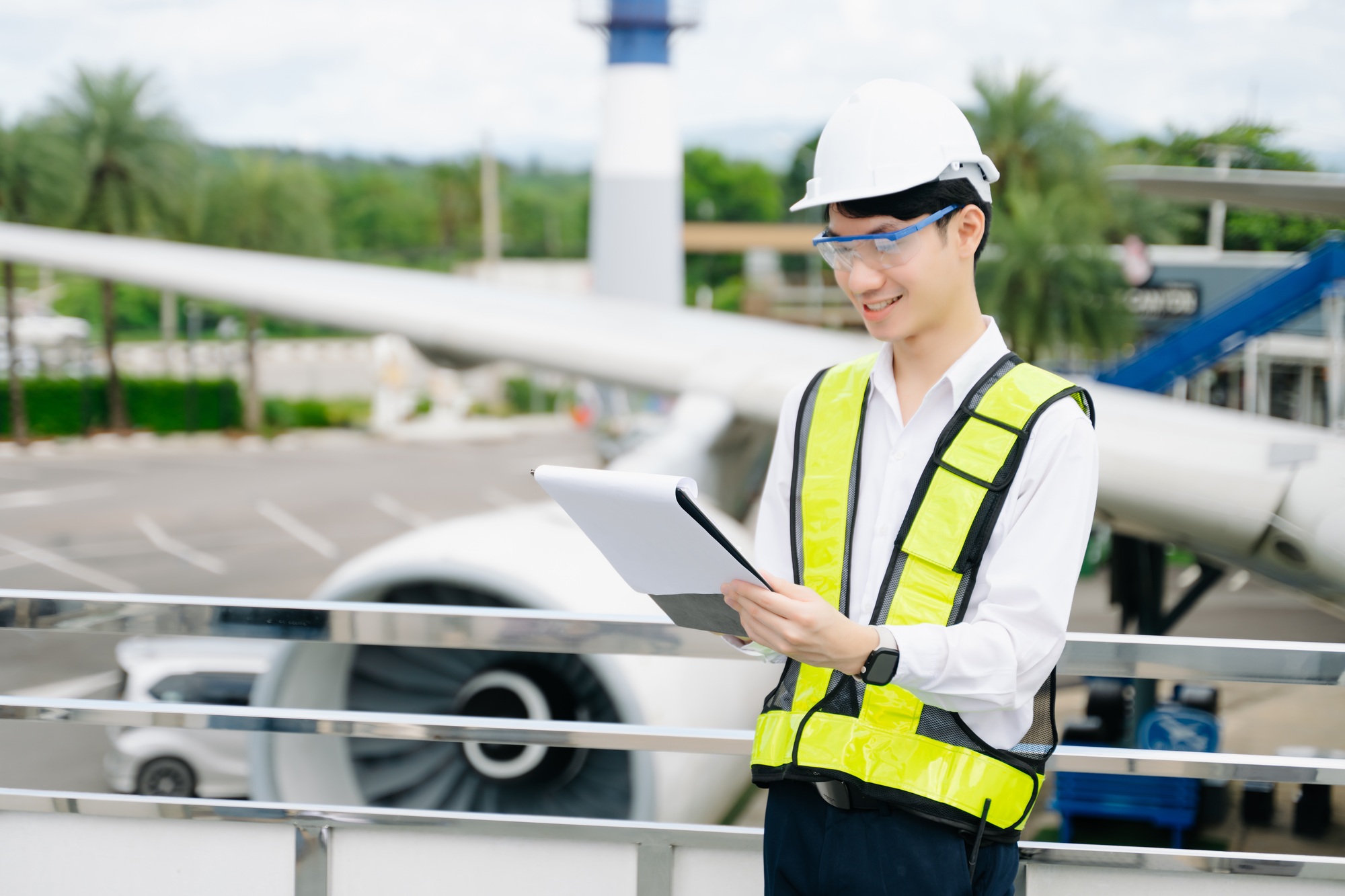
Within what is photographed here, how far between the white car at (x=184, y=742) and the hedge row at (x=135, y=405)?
99.2 ft

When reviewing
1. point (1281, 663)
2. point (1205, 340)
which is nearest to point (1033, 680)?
point (1281, 663)

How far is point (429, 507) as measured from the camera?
2450 cm

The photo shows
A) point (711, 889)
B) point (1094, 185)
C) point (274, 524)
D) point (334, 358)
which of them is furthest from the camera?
point (334, 358)

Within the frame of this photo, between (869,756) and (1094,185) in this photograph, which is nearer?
(869,756)

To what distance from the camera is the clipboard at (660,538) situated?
1442 mm

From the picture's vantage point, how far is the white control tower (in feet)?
29.4

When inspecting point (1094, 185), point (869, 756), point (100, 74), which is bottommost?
point (869, 756)

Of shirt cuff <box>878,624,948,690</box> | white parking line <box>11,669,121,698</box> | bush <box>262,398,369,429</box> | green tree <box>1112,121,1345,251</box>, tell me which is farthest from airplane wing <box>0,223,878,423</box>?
bush <box>262,398,369,429</box>

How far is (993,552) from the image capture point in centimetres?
164

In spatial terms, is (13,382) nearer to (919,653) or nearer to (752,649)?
(752,649)

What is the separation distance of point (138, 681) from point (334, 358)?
210ft

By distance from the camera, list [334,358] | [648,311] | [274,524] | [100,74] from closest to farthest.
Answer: [648,311] < [274,524] < [100,74] < [334,358]

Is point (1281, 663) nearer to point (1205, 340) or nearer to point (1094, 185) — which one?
point (1205, 340)

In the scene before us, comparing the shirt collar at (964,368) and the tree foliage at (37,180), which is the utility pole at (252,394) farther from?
the shirt collar at (964,368)
